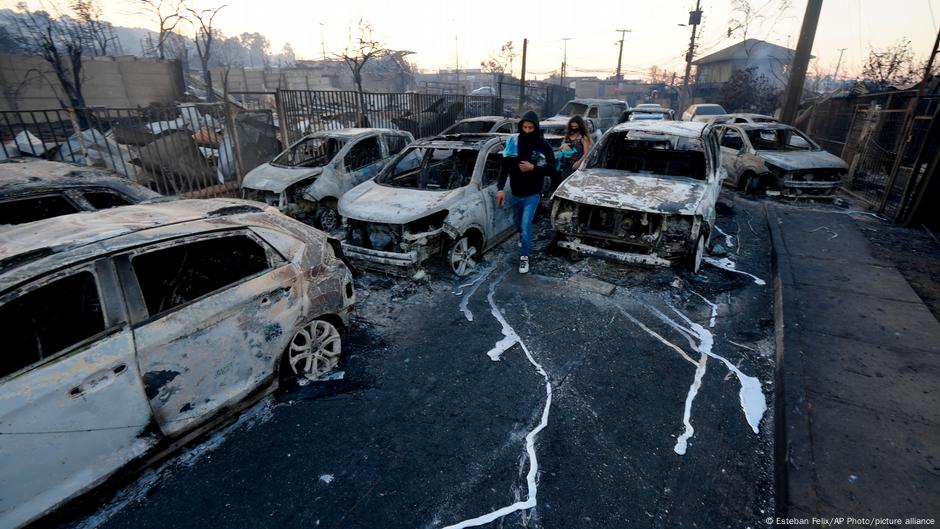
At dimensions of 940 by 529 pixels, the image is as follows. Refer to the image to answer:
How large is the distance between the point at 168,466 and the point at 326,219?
206 inches

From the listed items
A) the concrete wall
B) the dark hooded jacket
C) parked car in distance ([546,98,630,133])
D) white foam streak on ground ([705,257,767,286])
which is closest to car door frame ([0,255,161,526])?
the dark hooded jacket

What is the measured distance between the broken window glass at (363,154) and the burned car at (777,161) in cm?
824

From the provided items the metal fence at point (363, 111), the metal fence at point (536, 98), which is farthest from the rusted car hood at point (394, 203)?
the metal fence at point (536, 98)

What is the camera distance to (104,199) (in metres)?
4.63

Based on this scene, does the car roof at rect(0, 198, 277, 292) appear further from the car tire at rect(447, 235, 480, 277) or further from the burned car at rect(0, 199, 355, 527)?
the car tire at rect(447, 235, 480, 277)

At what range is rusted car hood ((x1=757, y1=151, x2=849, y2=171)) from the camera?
29.2ft

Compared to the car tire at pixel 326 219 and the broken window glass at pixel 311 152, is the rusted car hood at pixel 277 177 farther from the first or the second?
the car tire at pixel 326 219

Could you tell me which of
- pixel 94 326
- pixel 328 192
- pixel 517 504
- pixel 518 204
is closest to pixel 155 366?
pixel 94 326

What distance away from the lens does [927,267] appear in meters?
5.87

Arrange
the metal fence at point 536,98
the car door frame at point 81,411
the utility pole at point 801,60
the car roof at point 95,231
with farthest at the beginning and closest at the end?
1. the metal fence at point 536,98
2. the utility pole at point 801,60
3. the car roof at point 95,231
4. the car door frame at point 81,411

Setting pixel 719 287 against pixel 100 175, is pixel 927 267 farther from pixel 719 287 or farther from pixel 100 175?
pixel 100 175

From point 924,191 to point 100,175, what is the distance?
12.3 metres

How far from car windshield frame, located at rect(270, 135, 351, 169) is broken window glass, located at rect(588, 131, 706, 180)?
4.67m

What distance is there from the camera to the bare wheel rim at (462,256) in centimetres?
554
